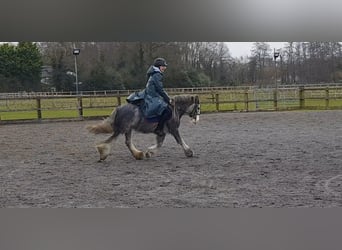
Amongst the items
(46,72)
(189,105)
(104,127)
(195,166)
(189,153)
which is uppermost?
(46,72)

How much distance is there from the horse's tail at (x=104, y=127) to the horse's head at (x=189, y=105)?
21.6 inches

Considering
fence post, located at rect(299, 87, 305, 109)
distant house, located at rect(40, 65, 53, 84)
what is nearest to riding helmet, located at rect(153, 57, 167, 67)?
distant house, located at rect(40, 65, 53, 84)

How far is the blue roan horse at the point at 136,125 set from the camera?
156 inches

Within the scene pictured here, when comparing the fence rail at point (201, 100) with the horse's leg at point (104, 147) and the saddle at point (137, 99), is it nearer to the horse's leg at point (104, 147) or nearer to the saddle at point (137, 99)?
the saddle at point (137, 99)

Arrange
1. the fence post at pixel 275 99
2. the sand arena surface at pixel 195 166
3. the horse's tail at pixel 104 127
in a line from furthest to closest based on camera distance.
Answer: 1. the fence post at pixel 275 99
2. the horse's tail at pixel 104 127
3. the sand arena surface at pixel 195 166

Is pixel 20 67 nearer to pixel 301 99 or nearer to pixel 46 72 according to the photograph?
pixel 46 72

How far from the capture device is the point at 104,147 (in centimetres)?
398

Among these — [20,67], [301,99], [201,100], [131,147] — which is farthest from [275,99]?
[20,67]

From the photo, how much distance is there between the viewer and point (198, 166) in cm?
396

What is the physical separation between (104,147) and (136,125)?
33cm

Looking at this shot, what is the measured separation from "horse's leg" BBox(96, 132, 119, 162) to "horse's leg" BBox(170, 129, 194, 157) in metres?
0.51

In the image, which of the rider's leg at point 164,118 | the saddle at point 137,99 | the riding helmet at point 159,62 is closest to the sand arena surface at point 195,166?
the rider's leg at point 164,118

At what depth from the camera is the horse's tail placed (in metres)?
3.97

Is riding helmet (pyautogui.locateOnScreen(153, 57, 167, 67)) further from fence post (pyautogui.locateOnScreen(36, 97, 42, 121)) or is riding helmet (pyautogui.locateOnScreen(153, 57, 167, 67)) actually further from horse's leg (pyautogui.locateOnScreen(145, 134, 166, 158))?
fence post (pyautogui.locateOnScreen(36, 97, 42, 121))
